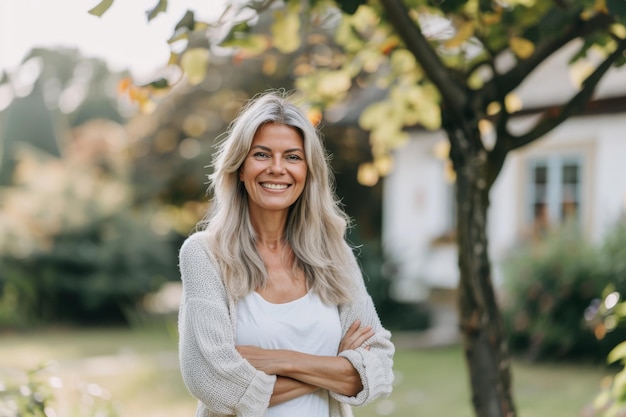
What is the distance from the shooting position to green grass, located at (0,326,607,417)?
8.39 metres

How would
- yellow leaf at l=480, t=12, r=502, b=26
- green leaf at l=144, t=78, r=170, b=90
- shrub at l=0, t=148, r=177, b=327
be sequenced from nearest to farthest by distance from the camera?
1. green leaf at l=144, t=78, r=170, b=90
2. yellow leaf at l=480, t=12, r=502, b=26
3. shrub at l=0, t=148, r=177, b=327

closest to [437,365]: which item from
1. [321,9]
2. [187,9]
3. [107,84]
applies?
[321,9]

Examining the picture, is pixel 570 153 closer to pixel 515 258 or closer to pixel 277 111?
pixel 515 258

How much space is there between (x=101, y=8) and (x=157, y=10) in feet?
0.86

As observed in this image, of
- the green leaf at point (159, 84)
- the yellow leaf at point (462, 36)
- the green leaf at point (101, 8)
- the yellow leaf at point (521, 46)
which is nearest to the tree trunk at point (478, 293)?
the yellow leaf at point (462, 36)

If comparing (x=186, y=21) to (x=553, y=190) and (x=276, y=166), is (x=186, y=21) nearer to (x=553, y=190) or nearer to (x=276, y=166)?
(x=276, y=166)

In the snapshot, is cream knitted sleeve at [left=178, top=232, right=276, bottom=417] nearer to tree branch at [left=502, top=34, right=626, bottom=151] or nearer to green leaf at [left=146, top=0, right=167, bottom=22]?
green leaf at [left=146, top=0, right=167, bottom=22]

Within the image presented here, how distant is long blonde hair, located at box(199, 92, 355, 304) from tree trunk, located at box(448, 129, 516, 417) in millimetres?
1167

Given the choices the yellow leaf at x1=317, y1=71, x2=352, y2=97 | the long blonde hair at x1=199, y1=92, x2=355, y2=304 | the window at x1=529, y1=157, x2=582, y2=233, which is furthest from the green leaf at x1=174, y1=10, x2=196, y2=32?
the window at x1=529, y1=157, x2=582, y2=233

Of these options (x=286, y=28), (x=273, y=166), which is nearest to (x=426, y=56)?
(x=286, y=28)

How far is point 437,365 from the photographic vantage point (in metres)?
11.1

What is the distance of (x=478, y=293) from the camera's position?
4281 mm

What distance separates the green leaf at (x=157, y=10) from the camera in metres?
3.36

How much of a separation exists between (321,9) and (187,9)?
4.08 ft
